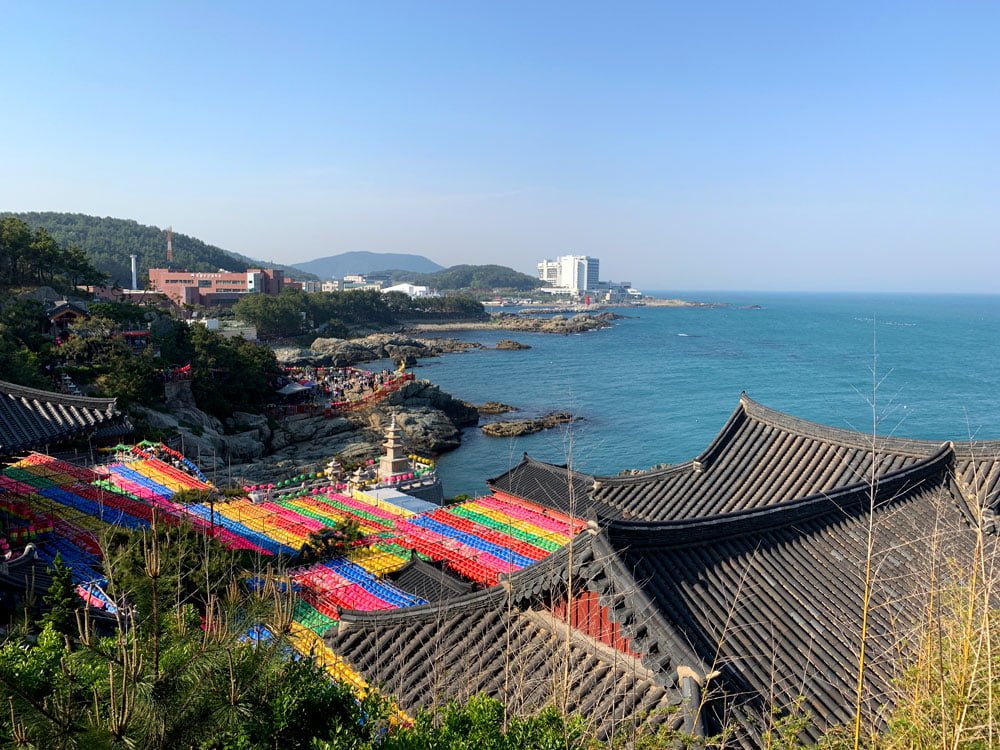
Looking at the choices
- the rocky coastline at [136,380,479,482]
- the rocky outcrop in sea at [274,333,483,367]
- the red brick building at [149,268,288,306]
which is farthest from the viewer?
the red brick building at [149,268,288,306]

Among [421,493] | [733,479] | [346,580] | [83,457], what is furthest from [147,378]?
[733,479]

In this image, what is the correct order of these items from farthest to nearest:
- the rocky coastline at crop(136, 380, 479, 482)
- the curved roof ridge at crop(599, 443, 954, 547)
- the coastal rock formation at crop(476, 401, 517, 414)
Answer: the coastal rock formation at crop(476, 401, 517, 414)
the rocky coastline at crop(136, 380, 479, 482)
the curved roof ridge at crop(599, 443, 954, 547)

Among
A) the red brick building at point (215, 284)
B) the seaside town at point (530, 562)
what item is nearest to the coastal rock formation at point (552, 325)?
the red brick building at point (215, 284)

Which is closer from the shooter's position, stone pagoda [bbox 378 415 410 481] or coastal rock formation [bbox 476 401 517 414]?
stone pagoda [bbox 378 415 410 481]

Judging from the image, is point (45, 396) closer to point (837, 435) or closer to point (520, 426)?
point (837, 435)

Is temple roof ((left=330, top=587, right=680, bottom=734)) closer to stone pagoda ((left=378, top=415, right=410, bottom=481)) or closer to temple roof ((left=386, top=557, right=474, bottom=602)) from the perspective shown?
temple roof ((left=386, top=557, right=474, bottom=602))

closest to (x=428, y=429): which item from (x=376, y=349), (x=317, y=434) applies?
(x=317, y=434)

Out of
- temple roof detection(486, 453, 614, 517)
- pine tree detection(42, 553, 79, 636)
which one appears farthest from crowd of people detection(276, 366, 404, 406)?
pine tree detection(42, 553, 79, 636)

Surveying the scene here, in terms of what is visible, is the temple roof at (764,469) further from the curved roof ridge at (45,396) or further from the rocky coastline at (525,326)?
the rocky coastline at (525,326)
